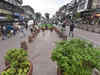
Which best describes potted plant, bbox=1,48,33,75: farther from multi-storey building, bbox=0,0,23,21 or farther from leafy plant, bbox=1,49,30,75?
multi-storey building, bbox=0,0,23,21

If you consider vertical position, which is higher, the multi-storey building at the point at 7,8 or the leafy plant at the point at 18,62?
the multi-storey building at the point at 7,8

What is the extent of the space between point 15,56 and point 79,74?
2.21m

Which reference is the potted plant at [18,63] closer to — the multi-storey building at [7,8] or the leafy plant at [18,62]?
the leafy plant at [18,62]

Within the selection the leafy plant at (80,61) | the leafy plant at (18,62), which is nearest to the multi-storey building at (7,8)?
the leafy plant at (18,62)

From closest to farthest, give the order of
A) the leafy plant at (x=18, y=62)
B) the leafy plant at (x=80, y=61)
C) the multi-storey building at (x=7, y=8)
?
the leafy plant at (x=80, y=61), the leafy plant at (x=18, y=62), the multi-storey building at (x=7, y=8)

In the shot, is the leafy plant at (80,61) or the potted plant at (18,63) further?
the potted plant at (18,63)

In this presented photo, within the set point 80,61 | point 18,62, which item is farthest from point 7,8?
point 80,61

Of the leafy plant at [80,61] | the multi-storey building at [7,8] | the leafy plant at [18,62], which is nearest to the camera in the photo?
the leafy plant at [80,61]

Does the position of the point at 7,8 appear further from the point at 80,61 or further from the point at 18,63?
the point at 80,61

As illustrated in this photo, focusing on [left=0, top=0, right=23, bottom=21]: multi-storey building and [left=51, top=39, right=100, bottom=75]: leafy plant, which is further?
[left=0, top=0, right=23, bottom=21]: multi-storey building

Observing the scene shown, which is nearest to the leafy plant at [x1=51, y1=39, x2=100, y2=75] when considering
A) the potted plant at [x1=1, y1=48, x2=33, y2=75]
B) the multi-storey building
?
the potted plant at [x1=1, y1=48, x2=33, y2=75]

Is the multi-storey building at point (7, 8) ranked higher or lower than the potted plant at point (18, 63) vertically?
higher

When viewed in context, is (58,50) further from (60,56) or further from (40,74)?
(40,74)

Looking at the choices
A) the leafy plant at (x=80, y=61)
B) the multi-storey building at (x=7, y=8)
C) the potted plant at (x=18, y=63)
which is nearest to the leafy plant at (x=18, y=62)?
the potted plant at (x=18, y=63)
